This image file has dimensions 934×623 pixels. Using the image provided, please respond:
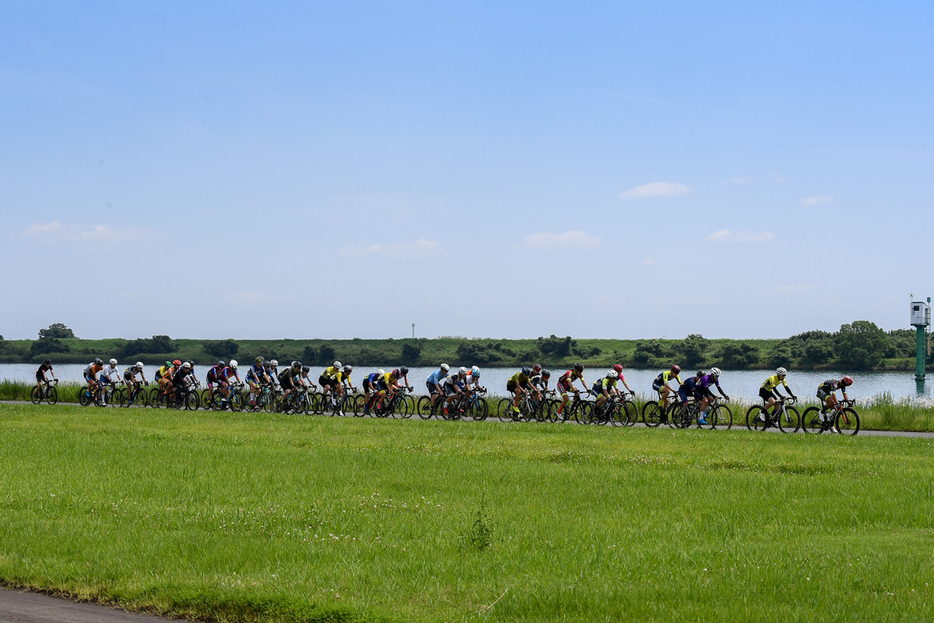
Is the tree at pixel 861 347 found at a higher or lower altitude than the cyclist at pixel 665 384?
higher

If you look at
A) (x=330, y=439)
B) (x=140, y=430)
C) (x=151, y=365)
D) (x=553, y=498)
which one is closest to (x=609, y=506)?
(x=553, y=498)

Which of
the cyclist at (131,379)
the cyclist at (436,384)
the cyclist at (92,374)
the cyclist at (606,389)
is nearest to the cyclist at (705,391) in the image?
the cyclist at (606,389)

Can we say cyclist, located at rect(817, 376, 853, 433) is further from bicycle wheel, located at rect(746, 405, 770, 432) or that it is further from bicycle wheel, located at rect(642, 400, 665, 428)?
bicycle wheel, located at rect(642, 400, 665, 428)

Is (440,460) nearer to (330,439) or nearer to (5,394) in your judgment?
(330,439)

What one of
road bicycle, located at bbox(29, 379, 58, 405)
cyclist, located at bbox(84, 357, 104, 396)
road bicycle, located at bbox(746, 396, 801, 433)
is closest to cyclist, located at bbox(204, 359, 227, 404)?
cyclist, located at bbox(84, 357, 104, 396)

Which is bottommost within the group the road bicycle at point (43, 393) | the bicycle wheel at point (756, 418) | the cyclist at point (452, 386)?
the road bicycle at point (43, 393)

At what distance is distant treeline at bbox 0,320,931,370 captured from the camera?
3799 inches

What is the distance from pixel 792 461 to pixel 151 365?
400 ft

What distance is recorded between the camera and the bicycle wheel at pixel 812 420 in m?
24.2

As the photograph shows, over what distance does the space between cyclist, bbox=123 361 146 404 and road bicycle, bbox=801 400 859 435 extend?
2424 centimetres

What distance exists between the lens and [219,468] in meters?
14.8

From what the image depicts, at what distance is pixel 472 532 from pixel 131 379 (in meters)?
30.1

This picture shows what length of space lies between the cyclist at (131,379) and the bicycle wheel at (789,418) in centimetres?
2359

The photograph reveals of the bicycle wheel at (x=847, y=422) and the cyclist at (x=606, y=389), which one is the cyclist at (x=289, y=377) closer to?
the cyclist at (x=606, y=389)
